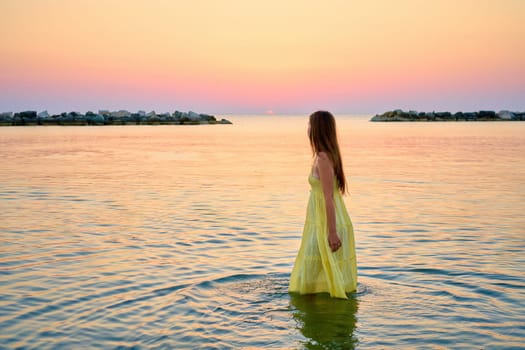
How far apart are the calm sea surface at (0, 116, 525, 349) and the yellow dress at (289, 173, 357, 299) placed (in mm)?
248

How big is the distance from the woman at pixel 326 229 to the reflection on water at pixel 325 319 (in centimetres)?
16

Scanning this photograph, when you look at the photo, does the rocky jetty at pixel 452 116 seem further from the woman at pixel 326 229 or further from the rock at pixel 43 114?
the woman at pixel 326 229

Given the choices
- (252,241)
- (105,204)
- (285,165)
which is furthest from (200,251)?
(285,165)

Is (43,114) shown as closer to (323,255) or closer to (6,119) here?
(6,119)

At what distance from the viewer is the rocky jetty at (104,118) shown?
114975 millimetres

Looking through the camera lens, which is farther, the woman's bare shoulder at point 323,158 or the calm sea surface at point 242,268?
the woman's bare shoulder at point 323,158

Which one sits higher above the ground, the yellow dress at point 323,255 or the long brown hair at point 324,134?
the long brown hair at point 324,134

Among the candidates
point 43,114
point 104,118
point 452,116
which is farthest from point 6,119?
point 452,116

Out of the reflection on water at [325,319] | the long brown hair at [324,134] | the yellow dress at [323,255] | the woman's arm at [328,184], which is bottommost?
the reflection on water at [325,319]

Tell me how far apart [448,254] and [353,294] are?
3568 mm

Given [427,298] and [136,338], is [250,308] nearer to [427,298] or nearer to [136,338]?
[136,338]

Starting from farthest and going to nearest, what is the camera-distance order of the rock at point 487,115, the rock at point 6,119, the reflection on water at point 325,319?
the rock at point 487,115 → the rock at point 6,119 → the reflection on water at point 325,319

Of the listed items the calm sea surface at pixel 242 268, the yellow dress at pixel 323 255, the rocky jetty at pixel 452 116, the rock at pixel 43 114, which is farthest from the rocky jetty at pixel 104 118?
the yellow dress at pixel 323 255

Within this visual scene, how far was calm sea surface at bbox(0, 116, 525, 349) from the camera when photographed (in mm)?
7156
